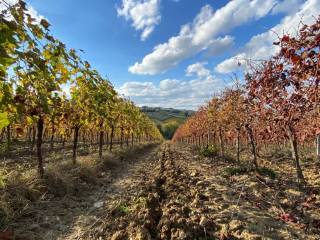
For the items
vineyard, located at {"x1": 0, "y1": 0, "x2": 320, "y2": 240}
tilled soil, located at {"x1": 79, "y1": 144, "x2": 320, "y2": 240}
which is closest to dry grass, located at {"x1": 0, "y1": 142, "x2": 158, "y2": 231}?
vineyard, located at {"x1": 0, "y1": 0, "x2": 320, "y2": 240}

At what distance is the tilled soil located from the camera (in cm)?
492

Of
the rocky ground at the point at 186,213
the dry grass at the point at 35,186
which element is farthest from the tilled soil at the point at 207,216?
the dry grass at the point at 35,186

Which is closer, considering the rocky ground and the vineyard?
the vineyard

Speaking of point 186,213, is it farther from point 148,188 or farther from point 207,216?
point 148,188

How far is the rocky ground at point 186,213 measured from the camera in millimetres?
4996

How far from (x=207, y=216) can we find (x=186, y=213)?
470mm

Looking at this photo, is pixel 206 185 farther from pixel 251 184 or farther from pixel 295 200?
pixel 295 200

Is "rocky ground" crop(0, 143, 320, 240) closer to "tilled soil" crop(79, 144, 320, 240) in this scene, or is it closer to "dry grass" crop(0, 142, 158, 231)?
"tilled soil" crop(79, 144, 320, 240)

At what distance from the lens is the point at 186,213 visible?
19.6 feet

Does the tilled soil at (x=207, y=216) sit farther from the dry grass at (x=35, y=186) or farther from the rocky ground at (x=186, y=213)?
the dry grass at (x=35, y=186)

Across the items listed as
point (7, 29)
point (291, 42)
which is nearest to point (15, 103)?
point (7, 29)

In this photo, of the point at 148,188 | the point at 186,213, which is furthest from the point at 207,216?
the point at 148,188

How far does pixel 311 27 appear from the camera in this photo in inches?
122

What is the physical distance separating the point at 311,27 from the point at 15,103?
2.99 meters
